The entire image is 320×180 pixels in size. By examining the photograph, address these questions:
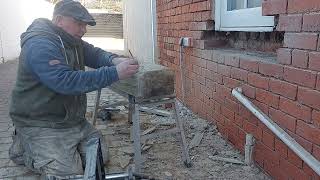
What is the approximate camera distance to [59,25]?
296cm

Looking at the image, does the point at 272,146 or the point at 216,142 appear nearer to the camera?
the point at 272,146

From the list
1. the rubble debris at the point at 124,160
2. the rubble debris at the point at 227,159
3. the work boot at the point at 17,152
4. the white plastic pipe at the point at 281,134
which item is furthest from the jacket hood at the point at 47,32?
the rubble debris at the point at 227,159

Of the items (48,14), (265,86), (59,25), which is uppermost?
(48,14)

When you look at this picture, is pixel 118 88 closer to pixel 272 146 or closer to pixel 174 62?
pixel 272 146

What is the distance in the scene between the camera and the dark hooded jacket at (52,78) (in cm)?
264

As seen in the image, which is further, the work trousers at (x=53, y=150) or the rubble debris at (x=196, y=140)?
the rubble debris at (x=196, y=140)

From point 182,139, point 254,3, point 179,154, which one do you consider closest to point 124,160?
point 179,154

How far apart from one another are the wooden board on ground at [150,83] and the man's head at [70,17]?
23.6 inches

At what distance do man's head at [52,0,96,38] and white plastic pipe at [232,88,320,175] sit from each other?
1415mm

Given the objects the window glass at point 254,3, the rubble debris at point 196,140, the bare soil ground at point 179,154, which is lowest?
the bare soil ground at point 179,154

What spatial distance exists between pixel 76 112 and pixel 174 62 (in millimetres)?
2511

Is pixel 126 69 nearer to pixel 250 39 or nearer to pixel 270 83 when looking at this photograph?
pixel 270 83

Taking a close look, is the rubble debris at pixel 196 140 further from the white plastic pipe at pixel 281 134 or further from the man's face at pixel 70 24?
the man's face at pixel 70 24

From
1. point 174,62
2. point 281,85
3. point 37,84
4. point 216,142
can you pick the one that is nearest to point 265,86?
point 281,85
